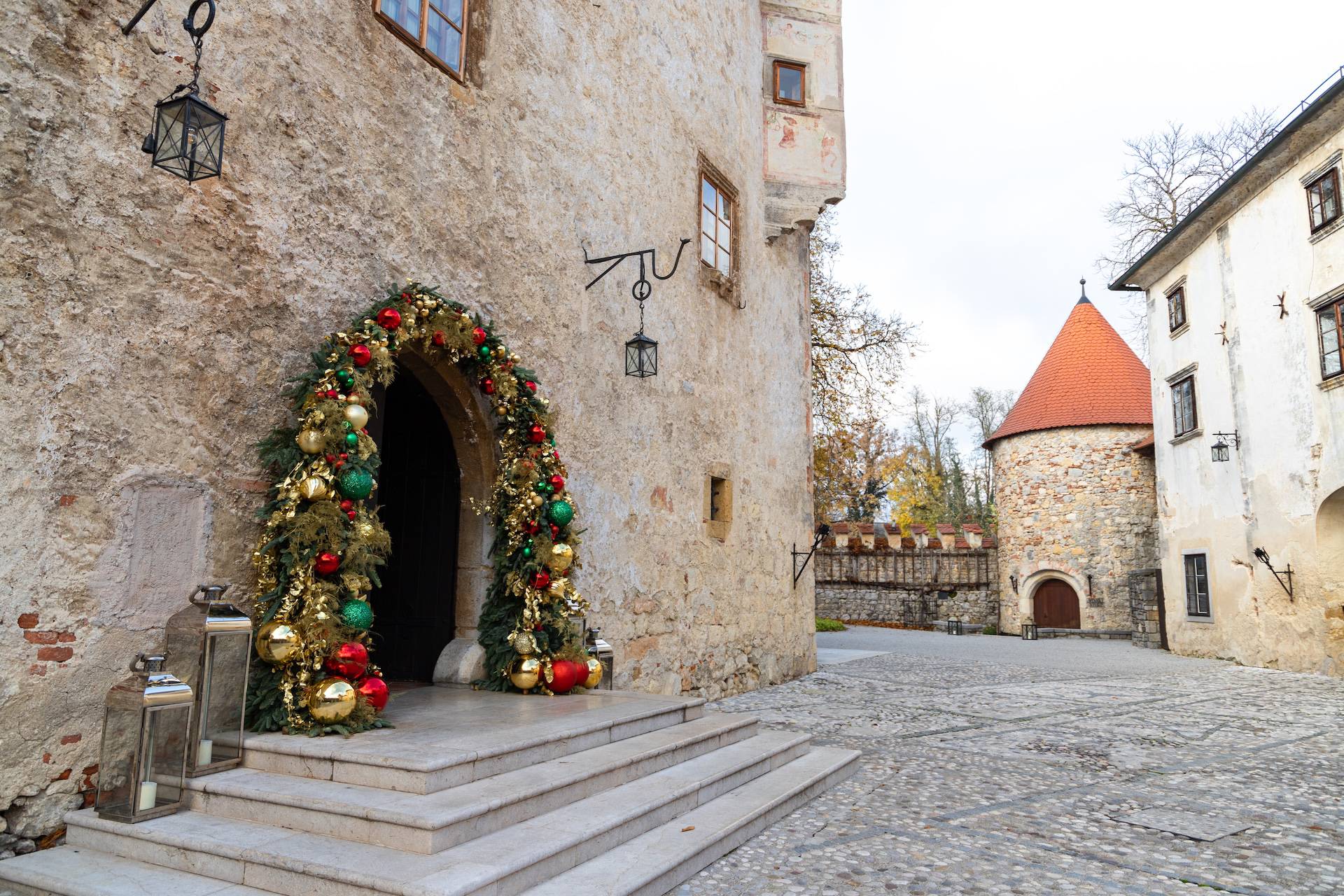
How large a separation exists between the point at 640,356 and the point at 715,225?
3.08m

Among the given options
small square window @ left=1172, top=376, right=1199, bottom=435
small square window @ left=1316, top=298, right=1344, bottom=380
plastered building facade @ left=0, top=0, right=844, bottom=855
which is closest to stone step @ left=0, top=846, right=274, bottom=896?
plastered building facade @ left=0, top=0, right=844, bottom=855

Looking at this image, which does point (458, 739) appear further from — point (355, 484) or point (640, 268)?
point (640, 268)

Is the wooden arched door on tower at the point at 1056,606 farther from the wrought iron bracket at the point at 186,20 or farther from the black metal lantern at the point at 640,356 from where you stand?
the wrought iron bracket at the point at 186,20

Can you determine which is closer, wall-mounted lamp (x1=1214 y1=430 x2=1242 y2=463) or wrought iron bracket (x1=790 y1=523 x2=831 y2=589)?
wrought iron bracket (x1=790 y1=523 x2=831 y2=589)

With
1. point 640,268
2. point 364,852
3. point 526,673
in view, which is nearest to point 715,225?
point 640,268

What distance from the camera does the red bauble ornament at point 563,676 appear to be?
5777 mm

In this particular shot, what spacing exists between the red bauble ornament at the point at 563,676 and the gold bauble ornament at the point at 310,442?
7.46ft

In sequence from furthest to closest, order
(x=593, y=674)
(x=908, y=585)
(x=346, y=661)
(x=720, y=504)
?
(x=908, y=585), (x=720, y=504), (x=593, y=674), (x=346, y=661)

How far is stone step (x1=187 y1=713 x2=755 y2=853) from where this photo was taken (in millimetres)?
3221

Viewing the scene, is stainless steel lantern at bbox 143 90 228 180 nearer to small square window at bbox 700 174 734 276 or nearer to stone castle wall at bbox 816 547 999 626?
small square window at bbox 700 174 734 276

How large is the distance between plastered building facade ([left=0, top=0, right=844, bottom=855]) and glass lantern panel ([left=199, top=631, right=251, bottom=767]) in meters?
0.36

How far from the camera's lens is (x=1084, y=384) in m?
23.0

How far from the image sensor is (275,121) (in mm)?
4676

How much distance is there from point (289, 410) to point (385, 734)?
1.79 meters
